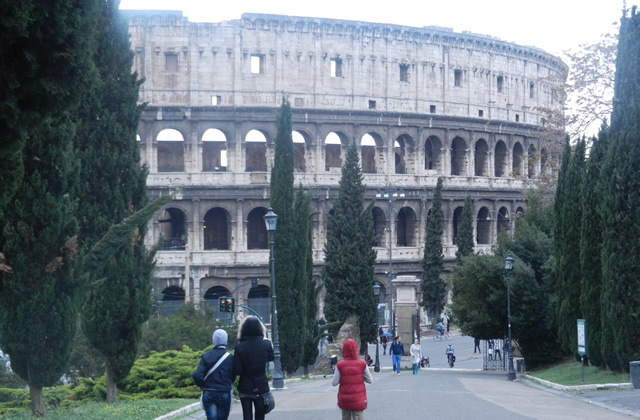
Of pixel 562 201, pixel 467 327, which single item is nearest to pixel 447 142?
pixel 467 327

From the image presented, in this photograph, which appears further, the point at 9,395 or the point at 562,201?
the point at 562,201

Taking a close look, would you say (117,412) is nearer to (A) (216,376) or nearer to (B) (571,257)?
(A) (216,376)

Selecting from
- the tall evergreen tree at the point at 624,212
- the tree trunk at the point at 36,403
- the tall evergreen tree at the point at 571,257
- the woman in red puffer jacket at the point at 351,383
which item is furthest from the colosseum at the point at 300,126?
the woman in red puffer jacket at the point at 351,383

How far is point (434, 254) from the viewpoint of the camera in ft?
163

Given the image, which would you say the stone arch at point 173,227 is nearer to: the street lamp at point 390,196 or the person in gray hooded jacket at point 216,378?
the street lamp at point 390,196

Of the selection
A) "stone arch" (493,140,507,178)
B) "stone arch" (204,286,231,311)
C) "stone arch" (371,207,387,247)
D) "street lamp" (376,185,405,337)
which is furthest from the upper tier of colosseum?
"stone arch" (204,286,231,311)

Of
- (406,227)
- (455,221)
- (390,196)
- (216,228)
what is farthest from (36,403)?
(455,221)

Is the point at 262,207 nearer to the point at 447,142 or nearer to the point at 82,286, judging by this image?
the point at 447,142

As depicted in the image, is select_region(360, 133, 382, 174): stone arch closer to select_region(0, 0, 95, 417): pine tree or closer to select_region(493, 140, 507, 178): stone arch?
select_region(493, 140, 507, 178): stone arch

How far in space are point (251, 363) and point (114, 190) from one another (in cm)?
776

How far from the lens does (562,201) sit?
84.3 ft

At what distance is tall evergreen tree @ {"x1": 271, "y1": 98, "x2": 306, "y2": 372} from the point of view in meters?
29.6

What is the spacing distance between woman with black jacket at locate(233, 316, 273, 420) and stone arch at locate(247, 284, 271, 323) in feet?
114

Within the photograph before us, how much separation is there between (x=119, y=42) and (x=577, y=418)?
A: 9981 mm
